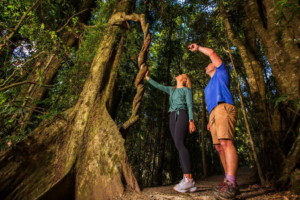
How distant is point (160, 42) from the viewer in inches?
377

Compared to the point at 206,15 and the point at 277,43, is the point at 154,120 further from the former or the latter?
the point at 277,43

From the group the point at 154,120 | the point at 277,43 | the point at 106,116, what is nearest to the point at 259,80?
the point at 277,43

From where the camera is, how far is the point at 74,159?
8.28 ft

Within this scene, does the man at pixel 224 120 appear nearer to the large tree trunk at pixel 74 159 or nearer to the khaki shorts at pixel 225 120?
the khaki shorts at pixel 225 120

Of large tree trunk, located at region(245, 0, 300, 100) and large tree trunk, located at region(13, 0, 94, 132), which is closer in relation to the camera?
large tree trunk, located at region(13, 0, 94, 132)

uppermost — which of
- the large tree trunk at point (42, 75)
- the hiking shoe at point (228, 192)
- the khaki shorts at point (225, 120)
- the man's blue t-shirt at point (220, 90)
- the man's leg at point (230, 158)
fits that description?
the large tree trunk at point (42, 75)

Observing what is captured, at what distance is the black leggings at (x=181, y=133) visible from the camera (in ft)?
9.19

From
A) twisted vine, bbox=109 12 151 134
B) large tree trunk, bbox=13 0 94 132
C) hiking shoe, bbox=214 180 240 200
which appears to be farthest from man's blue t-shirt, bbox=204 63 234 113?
large tree trunk, bbox=13 0 94 132

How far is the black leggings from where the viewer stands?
2802mm

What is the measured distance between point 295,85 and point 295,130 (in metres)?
0.79

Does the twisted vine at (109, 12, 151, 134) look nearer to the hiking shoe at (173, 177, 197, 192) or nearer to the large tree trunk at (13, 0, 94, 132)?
the hiking shoe at (173, 177, 197, 192)

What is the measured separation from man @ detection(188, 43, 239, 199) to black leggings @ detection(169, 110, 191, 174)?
1.32 feet

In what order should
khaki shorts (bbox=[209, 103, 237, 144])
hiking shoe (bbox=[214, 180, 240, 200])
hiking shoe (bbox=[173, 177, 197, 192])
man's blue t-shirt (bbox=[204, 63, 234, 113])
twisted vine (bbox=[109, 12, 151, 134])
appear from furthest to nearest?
1. twisted vine (bbox=[109, 12, 151, 134])
2. hiking shoe (bbox=[173, 177, 197, 192])
3. man's blue t-shirt (bbox=[204, 63, 234, 113])
4. khaki shorts (bbox=[209, 103, 237, 144])
5. hiking shoe (bbox=[214, 180, 240, 200])

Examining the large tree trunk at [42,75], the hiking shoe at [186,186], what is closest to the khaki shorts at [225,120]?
Answer: the hiking shoe at [186,186]
